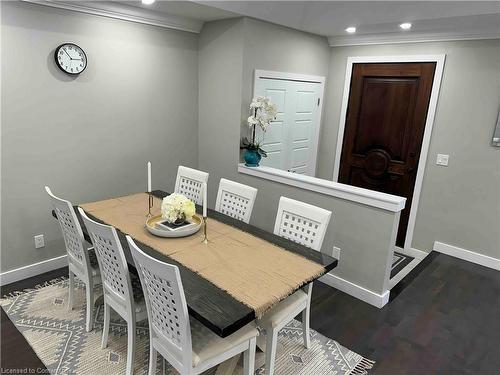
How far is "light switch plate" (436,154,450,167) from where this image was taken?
12.2 ft

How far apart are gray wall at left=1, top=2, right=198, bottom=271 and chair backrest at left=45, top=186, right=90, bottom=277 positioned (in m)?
0.77

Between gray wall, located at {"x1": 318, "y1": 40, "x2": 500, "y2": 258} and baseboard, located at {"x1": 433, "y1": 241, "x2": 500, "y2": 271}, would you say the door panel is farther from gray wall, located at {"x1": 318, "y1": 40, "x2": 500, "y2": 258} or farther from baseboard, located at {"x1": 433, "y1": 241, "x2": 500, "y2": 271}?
baseboard, located at {"x1": 433, "y1": 241, "x2": 500, "y2": 271}

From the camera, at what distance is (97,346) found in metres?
2.33

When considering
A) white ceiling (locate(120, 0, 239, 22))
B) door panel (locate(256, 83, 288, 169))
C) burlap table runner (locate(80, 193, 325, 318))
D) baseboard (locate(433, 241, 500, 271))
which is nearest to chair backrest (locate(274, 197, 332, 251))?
burlap table runner (locate(80, 193, 325, 318))

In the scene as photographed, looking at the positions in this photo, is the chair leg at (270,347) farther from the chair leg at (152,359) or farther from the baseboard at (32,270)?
the baseboard at (32,270)

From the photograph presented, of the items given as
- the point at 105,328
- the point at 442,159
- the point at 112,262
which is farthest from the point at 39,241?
the point at 442,159

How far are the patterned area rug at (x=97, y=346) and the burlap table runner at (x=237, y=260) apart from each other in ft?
2.44

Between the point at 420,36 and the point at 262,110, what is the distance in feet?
6.20

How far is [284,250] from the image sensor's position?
7.14 feet

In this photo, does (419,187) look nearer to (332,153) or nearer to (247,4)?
(332,153)

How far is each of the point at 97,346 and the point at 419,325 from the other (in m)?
2.39

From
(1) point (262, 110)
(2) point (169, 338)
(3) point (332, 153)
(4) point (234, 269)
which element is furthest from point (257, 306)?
(3) point (332, 153)

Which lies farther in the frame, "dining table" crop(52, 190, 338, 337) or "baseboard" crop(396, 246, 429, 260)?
"baseboard" crop(396, 246, 429, 260)

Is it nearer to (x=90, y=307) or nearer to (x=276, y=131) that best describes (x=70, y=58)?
(x=90, y=307)
